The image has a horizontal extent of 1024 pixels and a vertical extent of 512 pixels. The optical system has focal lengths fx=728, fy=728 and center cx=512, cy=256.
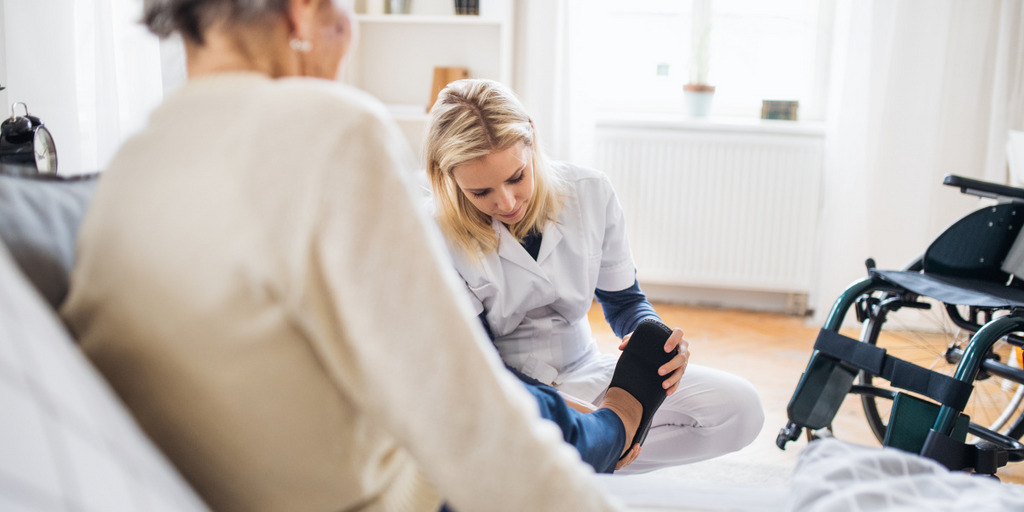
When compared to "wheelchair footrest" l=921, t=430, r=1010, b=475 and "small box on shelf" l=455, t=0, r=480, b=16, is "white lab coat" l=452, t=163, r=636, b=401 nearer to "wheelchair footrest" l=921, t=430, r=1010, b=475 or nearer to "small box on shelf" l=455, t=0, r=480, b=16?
"wheelchair footrest" l=921, t=430, r=1010, b=475

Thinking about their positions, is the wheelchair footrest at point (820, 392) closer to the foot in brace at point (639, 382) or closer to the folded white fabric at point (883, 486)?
the foot in brace at point (639, 382)

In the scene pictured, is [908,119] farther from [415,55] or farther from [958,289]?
[415,55]

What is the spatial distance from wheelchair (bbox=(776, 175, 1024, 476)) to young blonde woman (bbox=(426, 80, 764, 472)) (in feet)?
0.87

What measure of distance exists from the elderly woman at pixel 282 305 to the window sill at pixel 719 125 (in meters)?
2.79

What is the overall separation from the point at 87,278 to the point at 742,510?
65 cm

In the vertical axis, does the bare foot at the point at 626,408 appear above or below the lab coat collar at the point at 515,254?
below

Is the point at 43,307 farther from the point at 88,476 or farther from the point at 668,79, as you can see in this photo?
the point at 668,79

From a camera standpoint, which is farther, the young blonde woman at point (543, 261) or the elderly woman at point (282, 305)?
the young blonde woman at point (543, 261)

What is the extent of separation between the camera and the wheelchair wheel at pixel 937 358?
192 centimetres

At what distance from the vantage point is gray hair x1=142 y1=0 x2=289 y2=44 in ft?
1.79

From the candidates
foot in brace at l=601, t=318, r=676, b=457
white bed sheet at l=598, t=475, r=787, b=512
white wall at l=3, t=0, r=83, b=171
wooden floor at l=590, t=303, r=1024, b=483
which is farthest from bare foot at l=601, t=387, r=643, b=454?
white wall at l=3, t=0, r=83, b=171

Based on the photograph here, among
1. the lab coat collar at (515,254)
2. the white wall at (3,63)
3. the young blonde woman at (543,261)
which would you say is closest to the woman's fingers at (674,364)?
the young blonde woman at (543,261)

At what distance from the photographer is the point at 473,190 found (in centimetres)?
141

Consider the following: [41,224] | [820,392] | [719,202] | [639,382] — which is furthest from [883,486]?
[719,202]
